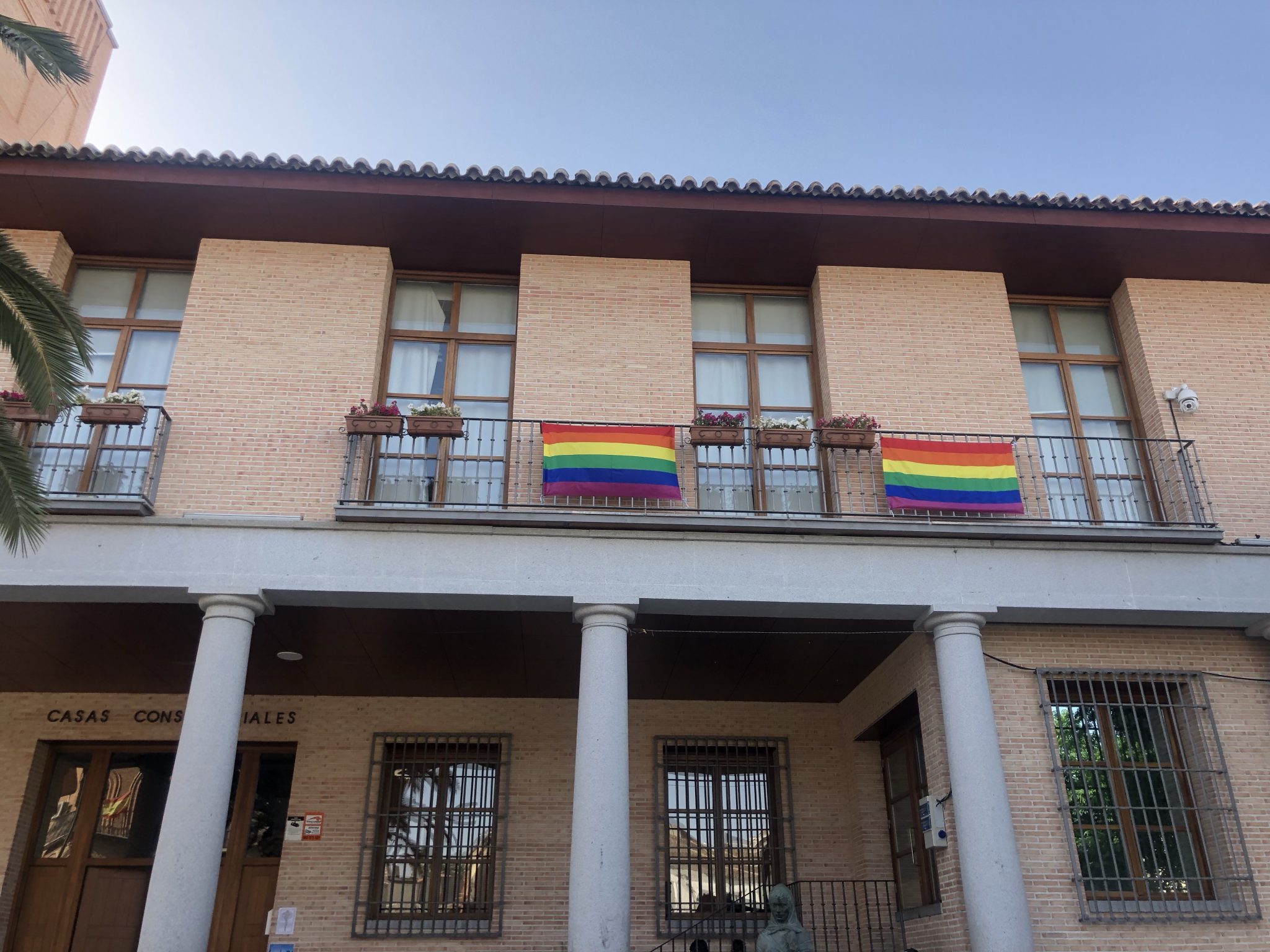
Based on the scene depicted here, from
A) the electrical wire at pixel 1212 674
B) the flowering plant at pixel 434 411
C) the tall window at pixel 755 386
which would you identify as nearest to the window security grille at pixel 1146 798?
the electrical wire at pixel 1212 674

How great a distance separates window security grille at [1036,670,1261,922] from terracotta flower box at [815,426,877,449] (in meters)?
2.63

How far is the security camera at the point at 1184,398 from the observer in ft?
34.9

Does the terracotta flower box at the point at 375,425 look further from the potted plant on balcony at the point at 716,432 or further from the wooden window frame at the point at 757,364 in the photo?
the wooden window frame at the point at 757,364

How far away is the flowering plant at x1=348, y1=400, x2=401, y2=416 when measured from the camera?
974cm

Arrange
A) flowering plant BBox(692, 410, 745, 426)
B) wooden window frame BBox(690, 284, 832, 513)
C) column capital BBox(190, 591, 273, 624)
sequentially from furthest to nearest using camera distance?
wooden window frame BBox(690, 284, 832, 513)
flowering plant BBox(692, 410, 745, 426)
column capital BBox(190, 591, 273, 624)

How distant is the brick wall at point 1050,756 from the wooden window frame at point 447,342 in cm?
475

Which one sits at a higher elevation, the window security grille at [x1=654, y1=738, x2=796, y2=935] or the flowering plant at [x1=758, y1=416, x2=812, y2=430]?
the flowering plant at [x1=758, y1=416, x2=812, y2=430]

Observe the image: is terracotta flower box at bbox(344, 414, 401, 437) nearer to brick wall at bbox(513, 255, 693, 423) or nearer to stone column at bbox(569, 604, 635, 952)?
brick wall at bbox(513, 255, 693, 423)

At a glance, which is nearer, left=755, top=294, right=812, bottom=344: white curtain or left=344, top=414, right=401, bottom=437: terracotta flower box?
left=344, top=414, right=401, bottom=437: terracotta flower box

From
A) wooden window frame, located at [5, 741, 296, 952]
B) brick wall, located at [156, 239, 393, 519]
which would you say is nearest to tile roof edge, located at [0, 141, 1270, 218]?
brick wall, located at [156, 239, 393, 519]

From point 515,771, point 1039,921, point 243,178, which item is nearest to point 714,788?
point 515,771

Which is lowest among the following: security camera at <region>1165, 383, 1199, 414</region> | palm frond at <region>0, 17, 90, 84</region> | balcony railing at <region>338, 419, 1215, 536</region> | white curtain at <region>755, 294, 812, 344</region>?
balcony railing at <region>338, 419, 1215, 536</region>

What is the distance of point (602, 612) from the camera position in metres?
9.02

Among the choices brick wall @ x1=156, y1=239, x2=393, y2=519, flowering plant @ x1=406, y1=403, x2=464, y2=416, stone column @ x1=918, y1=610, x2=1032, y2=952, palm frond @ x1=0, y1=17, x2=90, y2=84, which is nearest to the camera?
palm frond @ x1=0, y1=17, x2=90, y2=84
